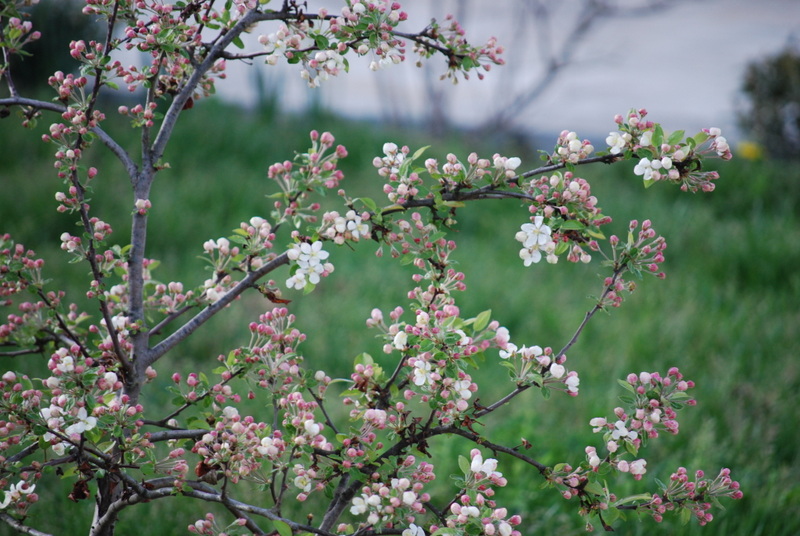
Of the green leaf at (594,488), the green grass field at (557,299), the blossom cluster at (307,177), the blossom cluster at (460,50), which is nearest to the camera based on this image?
the green leaf at (594,488)

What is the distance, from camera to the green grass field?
2.74 m

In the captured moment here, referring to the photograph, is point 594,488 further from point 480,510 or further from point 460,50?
point 460,50

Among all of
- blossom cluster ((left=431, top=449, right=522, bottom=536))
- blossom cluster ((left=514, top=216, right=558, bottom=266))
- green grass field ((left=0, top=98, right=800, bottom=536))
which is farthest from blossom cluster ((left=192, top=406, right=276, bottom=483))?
green grass field ((left=0, top=98, right=800, bottom=536))

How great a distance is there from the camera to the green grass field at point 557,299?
108 inches

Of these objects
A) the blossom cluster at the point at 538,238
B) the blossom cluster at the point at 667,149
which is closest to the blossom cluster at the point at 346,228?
the blossom cluster at the point at 538,238

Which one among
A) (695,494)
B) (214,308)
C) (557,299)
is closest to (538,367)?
(695,494)

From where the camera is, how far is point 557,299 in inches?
171

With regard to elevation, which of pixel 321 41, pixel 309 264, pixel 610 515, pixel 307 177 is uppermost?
pixel 321 41

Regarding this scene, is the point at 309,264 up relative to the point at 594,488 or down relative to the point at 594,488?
up

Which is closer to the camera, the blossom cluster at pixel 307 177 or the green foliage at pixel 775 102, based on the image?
the blossom cluster at pixel 307 177

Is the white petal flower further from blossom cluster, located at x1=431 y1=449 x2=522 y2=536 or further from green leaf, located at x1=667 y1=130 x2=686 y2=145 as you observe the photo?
green leaf, located at x1=667 y1=130 x2=686 y2=145

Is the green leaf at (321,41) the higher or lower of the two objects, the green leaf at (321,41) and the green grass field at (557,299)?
the higher

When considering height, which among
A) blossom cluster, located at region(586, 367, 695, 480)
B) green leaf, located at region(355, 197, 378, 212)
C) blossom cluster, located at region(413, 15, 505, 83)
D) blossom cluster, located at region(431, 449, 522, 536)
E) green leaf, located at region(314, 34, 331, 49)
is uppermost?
green leaf, located at region(314, 34, 331, 49)

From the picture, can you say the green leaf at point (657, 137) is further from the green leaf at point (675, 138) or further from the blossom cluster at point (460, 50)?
the blossom cluster at point (460, 50)
